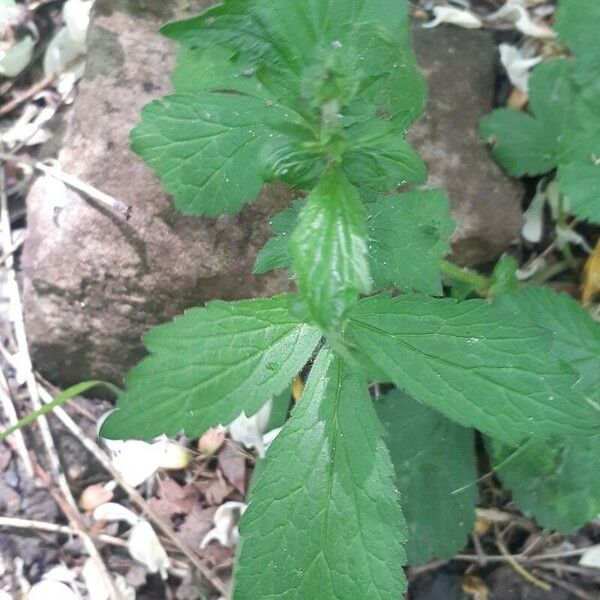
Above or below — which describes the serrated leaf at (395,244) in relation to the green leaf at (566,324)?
above

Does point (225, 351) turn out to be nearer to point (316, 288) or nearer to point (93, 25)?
point (316, 288)

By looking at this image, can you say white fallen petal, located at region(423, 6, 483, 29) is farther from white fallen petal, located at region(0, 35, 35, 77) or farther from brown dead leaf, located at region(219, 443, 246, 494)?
brown dead leaf, located at region(219, 443, 246, 494)

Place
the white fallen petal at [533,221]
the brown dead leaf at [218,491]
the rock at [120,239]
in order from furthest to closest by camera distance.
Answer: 1. the white fallen petal at [533,221]
2. the brown dead leaf at [218,491]
3. the rock at [120,239]

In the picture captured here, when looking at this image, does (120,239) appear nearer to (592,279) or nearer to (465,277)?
(465,277)

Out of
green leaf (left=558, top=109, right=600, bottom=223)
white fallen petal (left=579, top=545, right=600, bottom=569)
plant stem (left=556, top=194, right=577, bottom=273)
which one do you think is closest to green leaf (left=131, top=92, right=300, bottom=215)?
green leaf (left=558, top=109, right=600, bottom=223)

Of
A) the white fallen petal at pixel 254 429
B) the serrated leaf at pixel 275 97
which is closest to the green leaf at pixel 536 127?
the serrated leaf at pixel 275 97

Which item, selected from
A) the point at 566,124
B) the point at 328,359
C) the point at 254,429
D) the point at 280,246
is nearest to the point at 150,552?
the point at 254,429

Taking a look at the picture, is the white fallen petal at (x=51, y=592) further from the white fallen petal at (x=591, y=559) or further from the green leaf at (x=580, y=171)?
the green leaf at (x=580, y=171)
